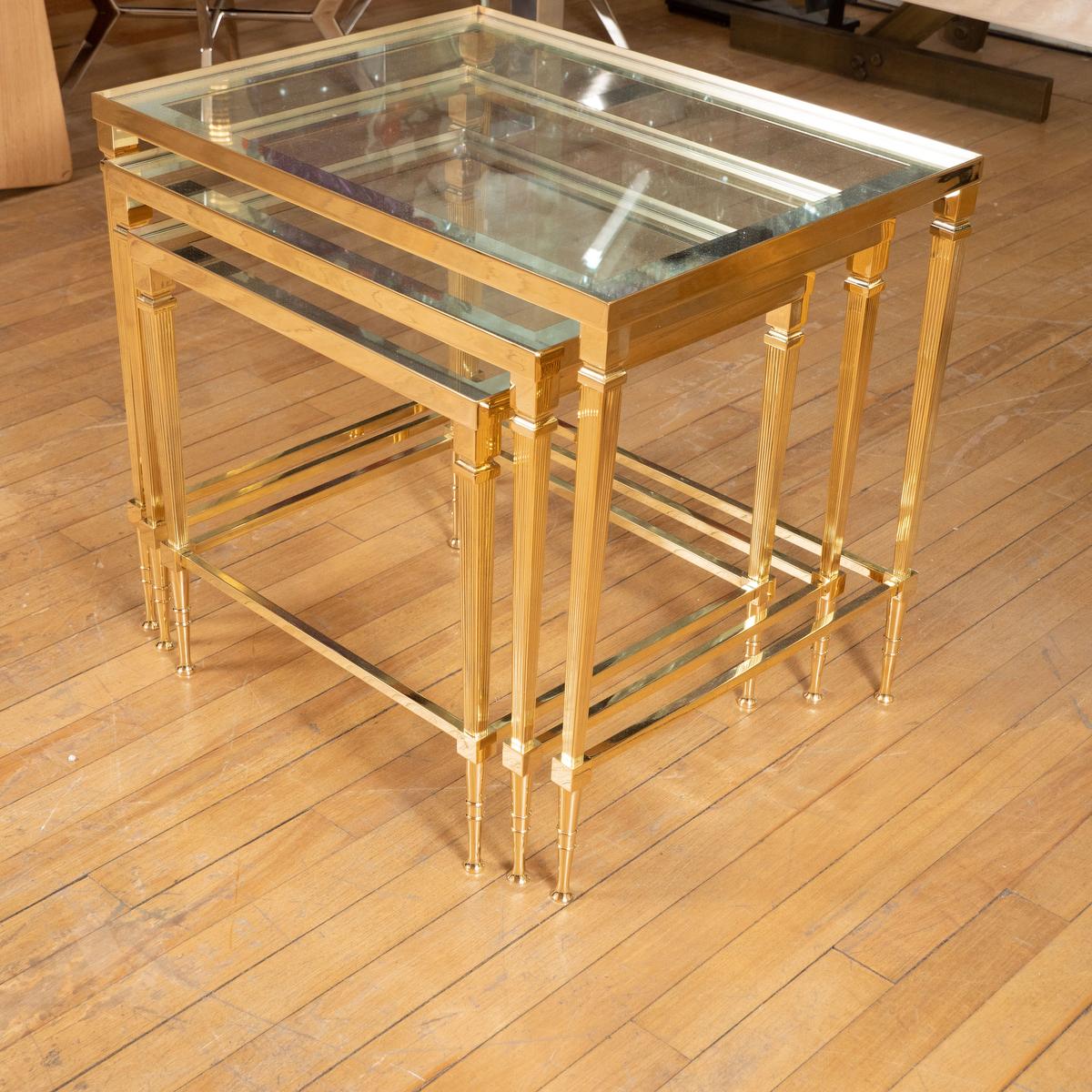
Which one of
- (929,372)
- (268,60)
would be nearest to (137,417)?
(268,60)

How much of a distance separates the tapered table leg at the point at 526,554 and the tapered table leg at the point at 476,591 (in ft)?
0.09

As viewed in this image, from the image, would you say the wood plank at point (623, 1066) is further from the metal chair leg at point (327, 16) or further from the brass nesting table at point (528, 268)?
the metal chair leg at point (327, 16)

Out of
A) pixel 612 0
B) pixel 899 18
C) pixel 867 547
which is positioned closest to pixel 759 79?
pixel 899 18

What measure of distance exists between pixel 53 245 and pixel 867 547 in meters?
1.86

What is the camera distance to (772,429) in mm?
1791

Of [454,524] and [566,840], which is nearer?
[566,840]

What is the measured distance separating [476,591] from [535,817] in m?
0.39

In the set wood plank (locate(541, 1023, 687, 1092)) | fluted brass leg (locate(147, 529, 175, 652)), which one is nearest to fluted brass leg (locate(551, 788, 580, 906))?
wood plank (locate(541, 1023, 687, 1092))

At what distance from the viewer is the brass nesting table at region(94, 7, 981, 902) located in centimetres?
138

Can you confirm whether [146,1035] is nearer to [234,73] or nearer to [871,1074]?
[871,1074]

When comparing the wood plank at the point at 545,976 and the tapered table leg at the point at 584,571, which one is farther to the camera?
the wood plank at the point at 545,976

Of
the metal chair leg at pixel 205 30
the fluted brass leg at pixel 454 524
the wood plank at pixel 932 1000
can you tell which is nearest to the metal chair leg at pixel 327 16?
the metal chair leg at pixel 205 30

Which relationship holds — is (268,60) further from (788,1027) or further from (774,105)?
(788,1027)

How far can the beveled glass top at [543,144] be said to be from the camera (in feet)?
4.60
